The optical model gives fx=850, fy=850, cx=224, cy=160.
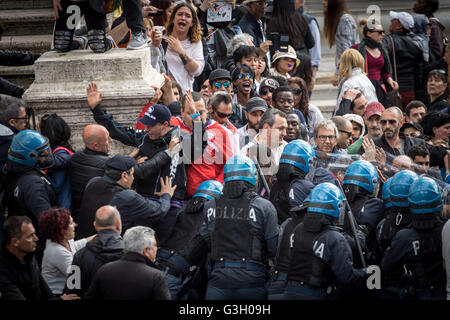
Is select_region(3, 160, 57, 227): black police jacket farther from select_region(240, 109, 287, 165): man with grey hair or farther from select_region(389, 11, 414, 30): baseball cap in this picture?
select_region(389, 11, 414, 30): baseball cap

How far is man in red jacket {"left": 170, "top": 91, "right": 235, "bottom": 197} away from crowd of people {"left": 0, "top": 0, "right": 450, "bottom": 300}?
0.01 metres

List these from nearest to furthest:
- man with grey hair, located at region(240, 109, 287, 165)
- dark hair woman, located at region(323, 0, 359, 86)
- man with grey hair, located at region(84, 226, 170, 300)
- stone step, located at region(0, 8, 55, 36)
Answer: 1. man with grey hair, located at region(84, 226, 170, 300)
2. man with grey hair, located at region(240, 109, 287, 165)
3. stone step, located at region(0, 8, 55, 36)
4. dark hair woman, located at region(323, 0, 359, 86)

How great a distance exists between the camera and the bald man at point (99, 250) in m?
6.39

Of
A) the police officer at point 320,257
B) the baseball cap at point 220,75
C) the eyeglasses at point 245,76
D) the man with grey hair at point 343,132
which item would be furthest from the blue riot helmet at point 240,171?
the eyeglasses at point 245,76

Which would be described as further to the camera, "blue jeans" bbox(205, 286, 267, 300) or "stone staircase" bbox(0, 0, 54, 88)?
"stone staircase" bbox(0, 0, 54, 88)

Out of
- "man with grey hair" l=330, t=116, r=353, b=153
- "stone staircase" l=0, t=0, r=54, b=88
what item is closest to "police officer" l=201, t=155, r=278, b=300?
"man with grey hair" l=330, t=116, r=353, b=153

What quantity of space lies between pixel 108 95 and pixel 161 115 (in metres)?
0.78

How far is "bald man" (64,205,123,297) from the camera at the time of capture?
6.39m

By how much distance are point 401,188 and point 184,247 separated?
1883 millimetres

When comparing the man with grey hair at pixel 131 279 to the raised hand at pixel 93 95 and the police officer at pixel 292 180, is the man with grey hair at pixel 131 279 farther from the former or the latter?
the raised hand at pixel 93 95

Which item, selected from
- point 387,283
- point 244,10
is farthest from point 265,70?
point 387,283

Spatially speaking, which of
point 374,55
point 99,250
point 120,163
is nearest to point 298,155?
point 120,163

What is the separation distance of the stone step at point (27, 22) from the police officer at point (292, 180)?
5.15m

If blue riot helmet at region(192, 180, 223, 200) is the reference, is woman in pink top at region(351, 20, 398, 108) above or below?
above
